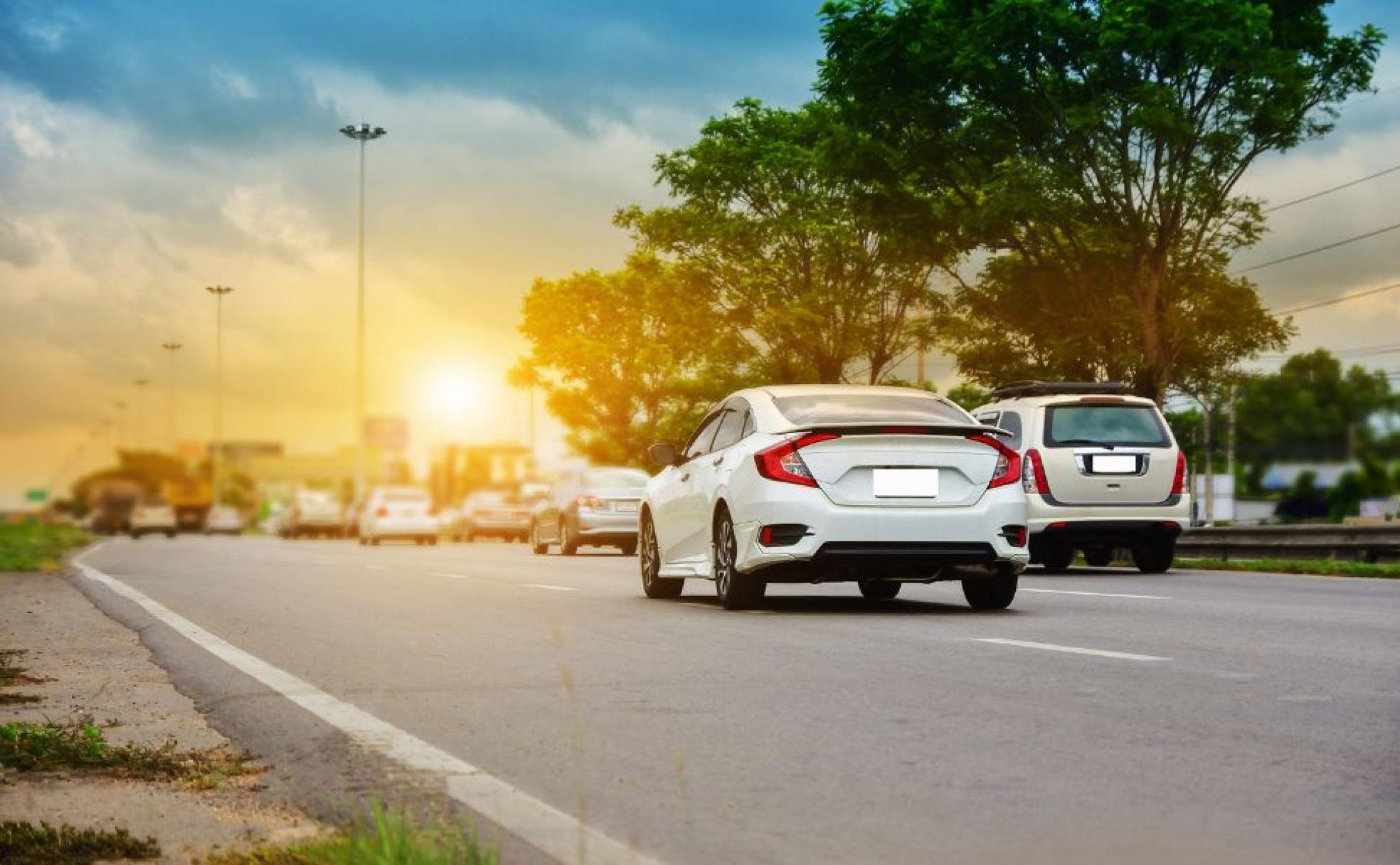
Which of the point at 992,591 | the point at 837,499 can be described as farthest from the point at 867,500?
the point at 992,591

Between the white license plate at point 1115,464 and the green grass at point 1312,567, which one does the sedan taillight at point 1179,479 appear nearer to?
the white license plate at point 1115,464

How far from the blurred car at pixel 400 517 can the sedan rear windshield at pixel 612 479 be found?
1659 centimetres

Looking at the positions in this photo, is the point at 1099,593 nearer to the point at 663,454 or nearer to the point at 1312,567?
the point at 663,454

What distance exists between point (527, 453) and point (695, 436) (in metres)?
58.3

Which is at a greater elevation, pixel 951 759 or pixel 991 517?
pixel 991 517

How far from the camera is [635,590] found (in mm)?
16719

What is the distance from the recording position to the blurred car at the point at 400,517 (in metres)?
48.8

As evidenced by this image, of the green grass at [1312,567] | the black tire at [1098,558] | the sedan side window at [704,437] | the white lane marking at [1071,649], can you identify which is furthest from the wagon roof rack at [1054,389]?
the white lane marking at [1071,649]

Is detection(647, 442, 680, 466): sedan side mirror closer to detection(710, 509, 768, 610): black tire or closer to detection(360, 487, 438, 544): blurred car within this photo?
detection(710, 509, 768, 610): black tire

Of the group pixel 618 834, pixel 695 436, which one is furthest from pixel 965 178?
pixel 618 834

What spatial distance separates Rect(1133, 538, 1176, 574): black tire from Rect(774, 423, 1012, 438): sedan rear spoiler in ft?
26.2

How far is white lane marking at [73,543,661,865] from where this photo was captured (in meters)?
4.75

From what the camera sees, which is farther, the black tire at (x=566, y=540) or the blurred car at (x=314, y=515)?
the blurred car at (x=314, y=515)

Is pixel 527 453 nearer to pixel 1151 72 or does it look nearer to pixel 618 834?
pixel 1151 72
